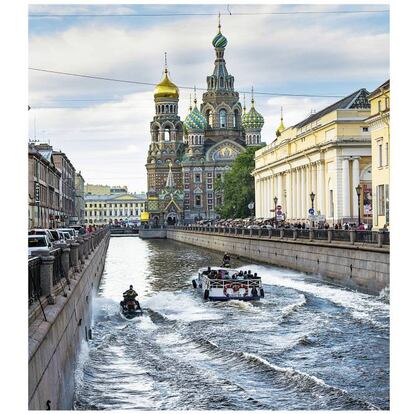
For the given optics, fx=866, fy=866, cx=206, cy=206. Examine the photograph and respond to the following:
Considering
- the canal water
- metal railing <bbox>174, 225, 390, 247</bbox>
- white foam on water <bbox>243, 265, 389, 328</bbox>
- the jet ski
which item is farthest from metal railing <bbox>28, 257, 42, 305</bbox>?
metal railing <bbox>174, 225, 390, 247</bbox>

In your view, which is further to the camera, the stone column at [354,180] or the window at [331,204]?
the window at [331,204]

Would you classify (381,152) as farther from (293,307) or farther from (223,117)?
(223,117)

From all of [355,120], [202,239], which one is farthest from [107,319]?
[202,239]

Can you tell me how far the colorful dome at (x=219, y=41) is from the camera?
18388cm

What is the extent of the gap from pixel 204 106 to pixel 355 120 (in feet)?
423

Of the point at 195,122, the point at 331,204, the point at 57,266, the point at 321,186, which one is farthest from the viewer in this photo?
the point at 195,122

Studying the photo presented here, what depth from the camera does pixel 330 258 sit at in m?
41.1

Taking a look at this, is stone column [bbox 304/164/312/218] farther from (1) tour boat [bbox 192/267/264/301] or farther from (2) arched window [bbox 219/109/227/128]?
(2) arched window [bbox 219/109/227/128]

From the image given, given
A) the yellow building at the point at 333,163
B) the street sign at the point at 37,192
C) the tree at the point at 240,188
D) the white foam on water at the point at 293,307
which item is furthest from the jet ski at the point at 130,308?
the tree at the point at 240,188

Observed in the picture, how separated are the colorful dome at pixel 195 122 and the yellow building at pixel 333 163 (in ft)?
322

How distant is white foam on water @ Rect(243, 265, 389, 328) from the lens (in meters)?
27.8

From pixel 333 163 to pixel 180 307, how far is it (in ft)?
109

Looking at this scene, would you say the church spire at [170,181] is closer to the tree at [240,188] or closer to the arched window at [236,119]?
the arched window at [236,119]

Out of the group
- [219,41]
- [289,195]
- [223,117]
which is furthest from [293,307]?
[223,117]
